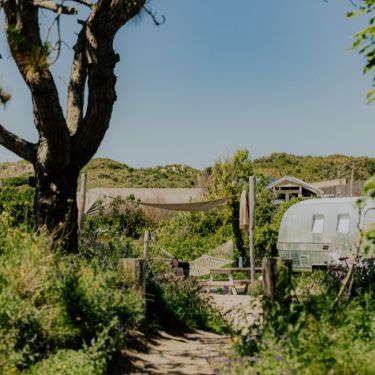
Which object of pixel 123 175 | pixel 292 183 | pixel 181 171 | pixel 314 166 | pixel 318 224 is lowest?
pixel 318 224

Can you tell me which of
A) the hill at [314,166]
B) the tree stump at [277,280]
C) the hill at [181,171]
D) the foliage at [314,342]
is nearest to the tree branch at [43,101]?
the tree stump at [277,280]

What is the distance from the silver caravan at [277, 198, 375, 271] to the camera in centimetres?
1503

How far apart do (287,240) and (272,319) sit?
1135cm

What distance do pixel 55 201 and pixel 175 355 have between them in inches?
101

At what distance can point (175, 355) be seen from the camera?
7172mm

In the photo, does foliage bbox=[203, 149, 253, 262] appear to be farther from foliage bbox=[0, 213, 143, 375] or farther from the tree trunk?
foliage bbox=[0, 213, 143, 375]

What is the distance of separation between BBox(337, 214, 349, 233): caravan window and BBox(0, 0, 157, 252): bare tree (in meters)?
8.23

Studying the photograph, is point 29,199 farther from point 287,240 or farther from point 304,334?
point 304,334

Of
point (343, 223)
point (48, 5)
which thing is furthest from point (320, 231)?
point (48, 5)

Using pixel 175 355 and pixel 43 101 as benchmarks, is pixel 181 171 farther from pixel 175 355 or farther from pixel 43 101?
pixel 175 355

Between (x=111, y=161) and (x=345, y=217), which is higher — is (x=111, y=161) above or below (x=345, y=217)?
above

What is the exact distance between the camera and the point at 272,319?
592 cm

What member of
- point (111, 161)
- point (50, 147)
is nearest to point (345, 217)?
point (50, 147)

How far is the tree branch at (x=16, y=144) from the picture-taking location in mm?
8570
